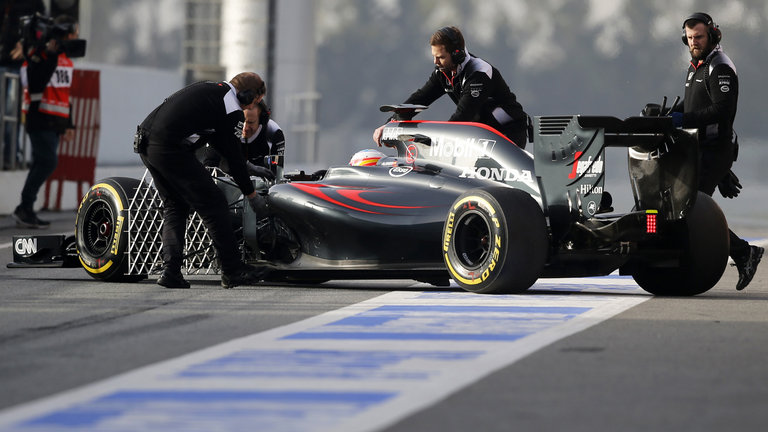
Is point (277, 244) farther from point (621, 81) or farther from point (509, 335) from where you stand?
point (621, 81)

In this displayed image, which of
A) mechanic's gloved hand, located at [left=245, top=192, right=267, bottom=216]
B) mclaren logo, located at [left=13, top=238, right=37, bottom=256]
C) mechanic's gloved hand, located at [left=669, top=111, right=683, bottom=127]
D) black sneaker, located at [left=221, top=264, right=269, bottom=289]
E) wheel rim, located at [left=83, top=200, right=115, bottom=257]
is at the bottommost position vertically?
black sneaker, located at [left=221, top=264, right=269, bottom=289]

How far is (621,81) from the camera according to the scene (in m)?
24.9

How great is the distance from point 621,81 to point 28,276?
15.1 meters

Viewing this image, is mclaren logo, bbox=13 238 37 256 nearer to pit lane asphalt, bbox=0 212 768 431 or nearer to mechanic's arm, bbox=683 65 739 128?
pit lane asphalt, bbox=0 212 768 431

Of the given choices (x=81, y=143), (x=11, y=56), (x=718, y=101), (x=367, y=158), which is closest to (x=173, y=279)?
(x=367, y=158)

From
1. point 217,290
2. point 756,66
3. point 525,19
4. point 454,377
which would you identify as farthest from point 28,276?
point 525,19

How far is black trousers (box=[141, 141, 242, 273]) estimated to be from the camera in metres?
9.96

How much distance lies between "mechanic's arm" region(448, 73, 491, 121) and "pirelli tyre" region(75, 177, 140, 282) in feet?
7.14

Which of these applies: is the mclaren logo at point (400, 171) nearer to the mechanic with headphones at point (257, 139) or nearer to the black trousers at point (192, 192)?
the black trousers at point (192, 192)

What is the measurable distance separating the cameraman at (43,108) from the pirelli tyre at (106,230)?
548cm

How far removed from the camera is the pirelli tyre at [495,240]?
9164mm

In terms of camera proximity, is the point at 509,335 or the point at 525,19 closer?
the point at 509,335

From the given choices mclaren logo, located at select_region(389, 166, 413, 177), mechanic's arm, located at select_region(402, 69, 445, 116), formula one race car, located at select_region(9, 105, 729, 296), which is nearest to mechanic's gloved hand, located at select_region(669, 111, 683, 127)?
formula one race car, located at select_region(9, 105, 729, 296)

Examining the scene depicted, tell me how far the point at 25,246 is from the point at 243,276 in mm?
2079
